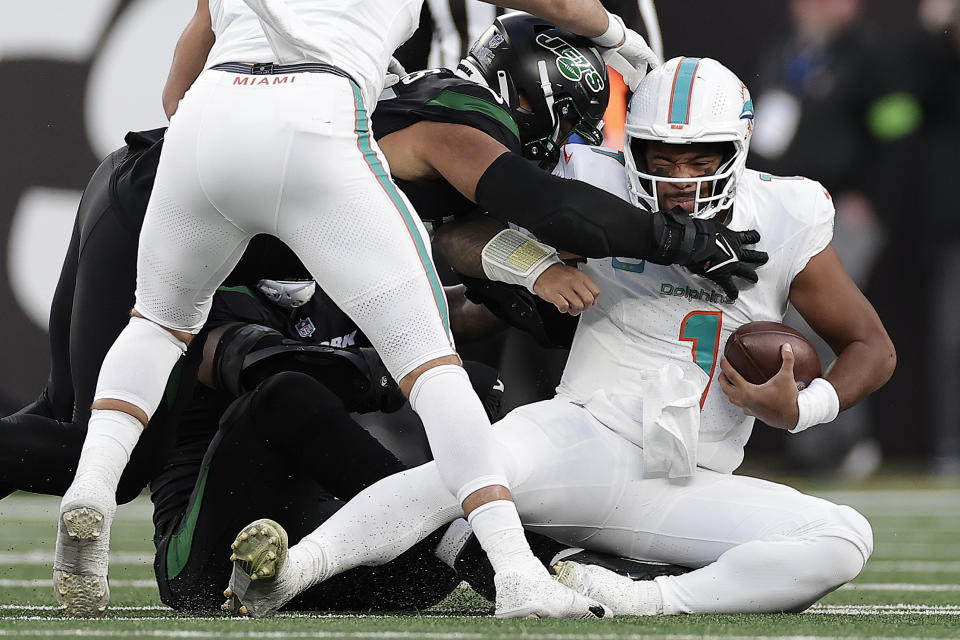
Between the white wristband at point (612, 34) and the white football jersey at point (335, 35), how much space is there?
2.25 feet

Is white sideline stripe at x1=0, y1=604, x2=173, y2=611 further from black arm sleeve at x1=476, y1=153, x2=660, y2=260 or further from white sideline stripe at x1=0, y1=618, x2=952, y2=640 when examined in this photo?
black arm sleeve at x1=476, y1=153, x2=660, y2=260

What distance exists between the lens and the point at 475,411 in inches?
88.3

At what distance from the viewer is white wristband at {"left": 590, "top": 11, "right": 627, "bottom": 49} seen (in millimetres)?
3027

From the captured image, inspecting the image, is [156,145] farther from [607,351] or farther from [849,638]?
[849,638]

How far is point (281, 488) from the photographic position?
2.72 m

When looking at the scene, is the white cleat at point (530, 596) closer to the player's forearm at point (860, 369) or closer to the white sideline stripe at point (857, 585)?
the player's forearm at point (860, 369)

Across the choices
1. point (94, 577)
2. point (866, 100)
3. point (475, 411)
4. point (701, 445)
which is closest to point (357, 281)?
point (475, 411)

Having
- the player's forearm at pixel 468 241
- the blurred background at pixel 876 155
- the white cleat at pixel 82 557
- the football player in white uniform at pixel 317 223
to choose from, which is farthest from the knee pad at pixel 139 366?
the blurred background at pixel 876 155

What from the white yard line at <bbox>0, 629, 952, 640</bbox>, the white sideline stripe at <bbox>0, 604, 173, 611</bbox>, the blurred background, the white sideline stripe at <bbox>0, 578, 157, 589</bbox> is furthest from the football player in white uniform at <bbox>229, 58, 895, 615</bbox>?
the blurred background

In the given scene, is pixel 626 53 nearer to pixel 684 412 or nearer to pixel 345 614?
pixel 684 412

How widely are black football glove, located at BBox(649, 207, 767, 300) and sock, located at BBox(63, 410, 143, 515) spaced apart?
1.01m

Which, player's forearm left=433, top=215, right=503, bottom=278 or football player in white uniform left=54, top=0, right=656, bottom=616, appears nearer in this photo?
football player in white uniform left=54, top=0, right=656, bottom=616

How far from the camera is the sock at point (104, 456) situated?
2.28 meters

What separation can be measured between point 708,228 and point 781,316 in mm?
364
